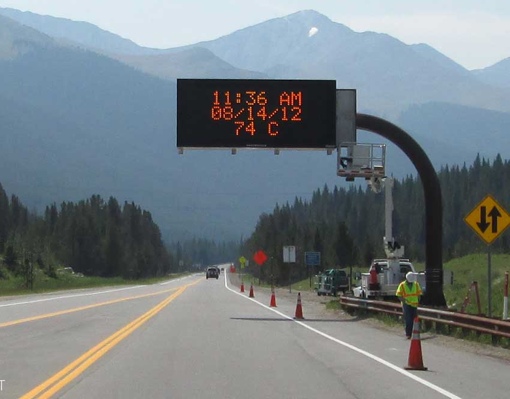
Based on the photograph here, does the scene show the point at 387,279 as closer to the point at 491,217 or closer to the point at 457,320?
the point at 491,217

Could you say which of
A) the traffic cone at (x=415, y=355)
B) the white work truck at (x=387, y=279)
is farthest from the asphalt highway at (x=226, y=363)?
the white work truck at (x=387, y=279)

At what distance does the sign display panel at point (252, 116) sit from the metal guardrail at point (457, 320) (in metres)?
5.73

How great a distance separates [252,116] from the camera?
3331cm

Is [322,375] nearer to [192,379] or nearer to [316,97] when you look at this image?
[192,379]

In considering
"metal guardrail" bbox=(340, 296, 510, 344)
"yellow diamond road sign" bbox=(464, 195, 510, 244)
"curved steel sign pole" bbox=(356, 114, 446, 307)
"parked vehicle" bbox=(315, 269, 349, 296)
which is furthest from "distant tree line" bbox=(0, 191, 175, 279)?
"yellow diamond road sign" bbox=(464, 195, 510, 244)

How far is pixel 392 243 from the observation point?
122ft

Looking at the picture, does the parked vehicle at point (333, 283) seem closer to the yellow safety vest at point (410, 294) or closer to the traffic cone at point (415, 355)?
the yellow safety vest at point (410, 294)

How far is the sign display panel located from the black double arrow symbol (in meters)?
8.17

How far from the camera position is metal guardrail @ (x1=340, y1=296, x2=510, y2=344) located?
22688 mm

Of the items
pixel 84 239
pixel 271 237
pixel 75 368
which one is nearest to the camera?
pixel 75 368

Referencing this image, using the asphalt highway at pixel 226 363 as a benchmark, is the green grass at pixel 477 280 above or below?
above

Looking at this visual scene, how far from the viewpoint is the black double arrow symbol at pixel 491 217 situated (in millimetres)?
26312

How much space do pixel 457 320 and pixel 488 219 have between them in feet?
9.19

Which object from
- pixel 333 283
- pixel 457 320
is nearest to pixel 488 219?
pixel 457 320
